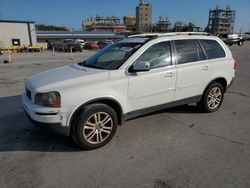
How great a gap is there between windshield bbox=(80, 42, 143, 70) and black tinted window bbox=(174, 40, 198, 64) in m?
0.84

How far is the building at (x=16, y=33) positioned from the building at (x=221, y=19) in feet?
245

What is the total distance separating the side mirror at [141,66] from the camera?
3434mm

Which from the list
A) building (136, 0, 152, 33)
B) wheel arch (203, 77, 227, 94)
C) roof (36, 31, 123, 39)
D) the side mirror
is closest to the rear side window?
wheel arch (203, 77, 227, 94)

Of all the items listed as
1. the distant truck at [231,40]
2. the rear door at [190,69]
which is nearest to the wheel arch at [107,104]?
the rear door at [190,69]

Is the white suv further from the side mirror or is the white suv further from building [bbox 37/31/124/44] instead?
building [bbox 37/31/124/44]

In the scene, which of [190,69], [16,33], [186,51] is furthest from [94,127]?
[16,33]

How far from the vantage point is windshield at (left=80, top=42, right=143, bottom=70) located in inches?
146

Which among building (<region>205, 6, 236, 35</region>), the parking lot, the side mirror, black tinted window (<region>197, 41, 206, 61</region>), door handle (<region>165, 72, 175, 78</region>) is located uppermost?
building (<region>205, 6, 236, 35</region>)

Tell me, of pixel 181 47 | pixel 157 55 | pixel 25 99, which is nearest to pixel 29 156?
pixel 25 99

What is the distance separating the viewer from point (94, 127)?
335 centimetres

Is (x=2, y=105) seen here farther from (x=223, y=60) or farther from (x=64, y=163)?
(x=223, y=60)

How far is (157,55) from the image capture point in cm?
389

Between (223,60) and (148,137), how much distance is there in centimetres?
261

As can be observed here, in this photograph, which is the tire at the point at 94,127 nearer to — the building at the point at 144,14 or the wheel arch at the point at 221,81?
the wheel arch at the point at 221,81
